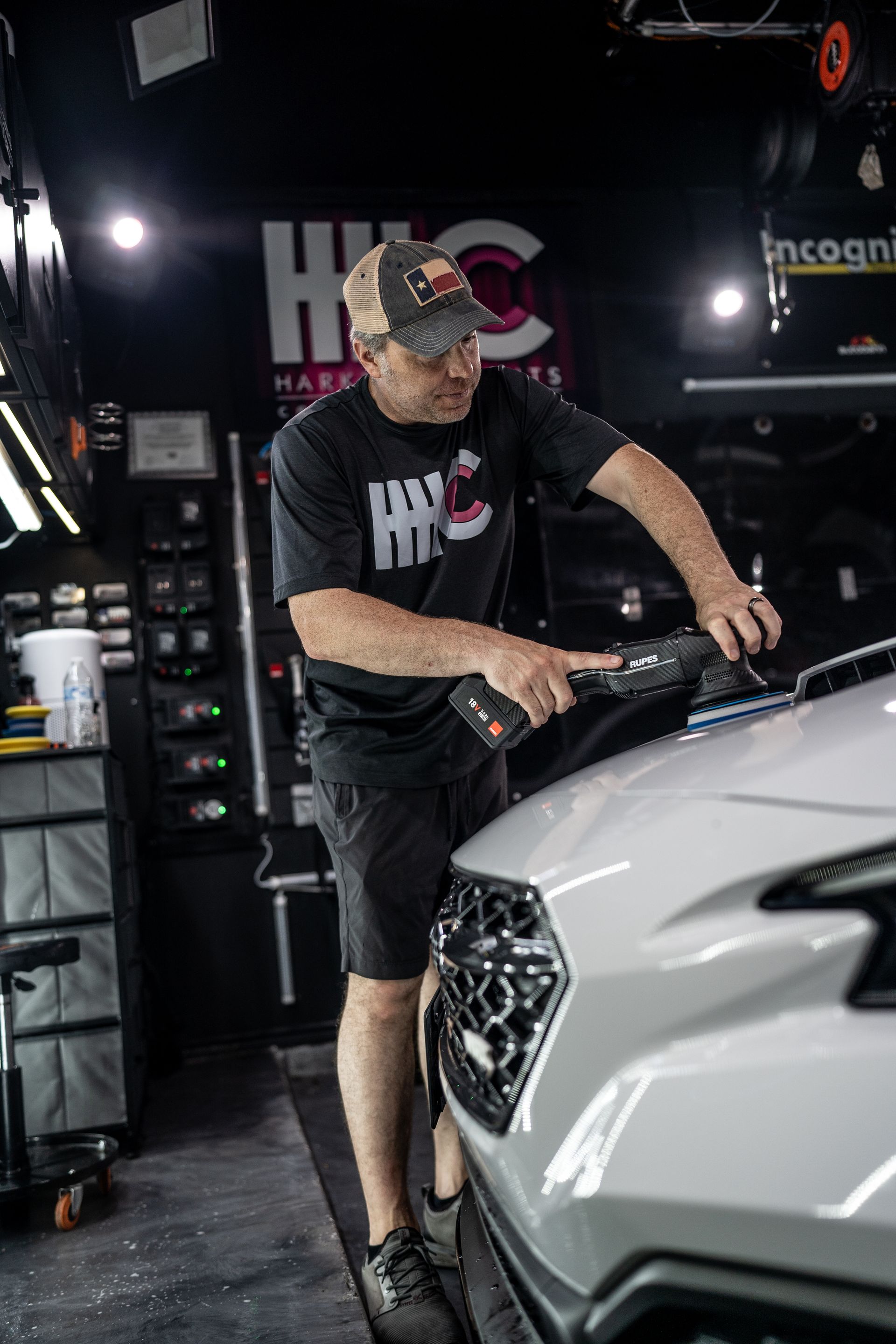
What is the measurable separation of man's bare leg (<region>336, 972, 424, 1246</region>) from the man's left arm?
79cm

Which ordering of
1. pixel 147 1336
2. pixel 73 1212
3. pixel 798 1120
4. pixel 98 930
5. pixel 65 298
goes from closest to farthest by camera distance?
pixel 798 1120 < pixel 147 1336 < pixel 73 1212 < pixel 98 930 < pixel 65 298

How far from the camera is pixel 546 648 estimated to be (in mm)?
1388

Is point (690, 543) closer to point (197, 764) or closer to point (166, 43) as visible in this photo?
point (166, 43)

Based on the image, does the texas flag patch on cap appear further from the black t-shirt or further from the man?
the black t-shirt

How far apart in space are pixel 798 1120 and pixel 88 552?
4290mm

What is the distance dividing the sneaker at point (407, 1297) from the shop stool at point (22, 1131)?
105 cm

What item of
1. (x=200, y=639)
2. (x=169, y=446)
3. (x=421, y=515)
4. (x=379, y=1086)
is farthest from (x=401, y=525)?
(x=169, y=446)

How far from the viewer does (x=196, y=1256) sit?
2055 millimetres

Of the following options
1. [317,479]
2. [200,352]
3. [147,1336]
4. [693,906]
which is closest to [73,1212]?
[147,1336]

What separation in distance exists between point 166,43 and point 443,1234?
3.71 m

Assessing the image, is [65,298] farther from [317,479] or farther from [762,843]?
[762,843]

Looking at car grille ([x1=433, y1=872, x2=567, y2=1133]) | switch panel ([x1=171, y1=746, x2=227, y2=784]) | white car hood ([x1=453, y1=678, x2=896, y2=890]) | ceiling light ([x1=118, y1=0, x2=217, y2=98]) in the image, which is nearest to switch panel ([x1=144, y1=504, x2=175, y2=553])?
switch panel ([x1=171, y1=746, x2=227, y2=784])

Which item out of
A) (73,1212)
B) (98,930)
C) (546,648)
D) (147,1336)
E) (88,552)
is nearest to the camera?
(546,648)

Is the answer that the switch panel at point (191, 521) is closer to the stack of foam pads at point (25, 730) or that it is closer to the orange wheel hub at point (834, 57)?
the stack of foam pads at point (25, 730)
